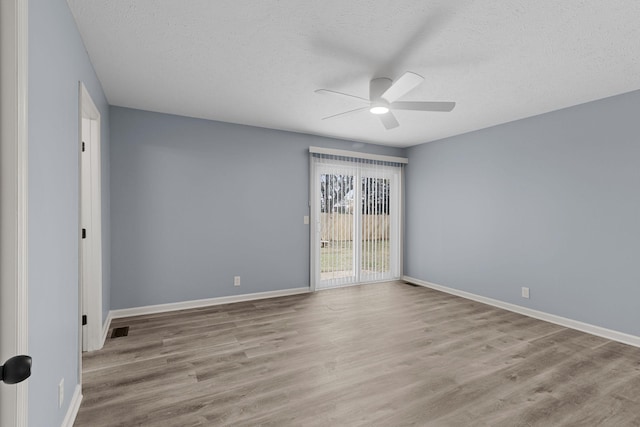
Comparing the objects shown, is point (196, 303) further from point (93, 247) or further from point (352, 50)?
point (352, 50)

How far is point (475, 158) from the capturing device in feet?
15.1

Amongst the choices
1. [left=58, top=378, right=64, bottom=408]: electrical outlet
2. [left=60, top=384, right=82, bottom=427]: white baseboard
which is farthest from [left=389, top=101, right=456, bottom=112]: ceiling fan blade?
[left=60, top=384, right=82, bottom=427]: white baseboard

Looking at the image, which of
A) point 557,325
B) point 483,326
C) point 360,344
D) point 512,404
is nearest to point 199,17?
point 360,344

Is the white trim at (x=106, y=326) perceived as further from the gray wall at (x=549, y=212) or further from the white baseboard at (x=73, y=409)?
the gray wall at (x=549, y=212)

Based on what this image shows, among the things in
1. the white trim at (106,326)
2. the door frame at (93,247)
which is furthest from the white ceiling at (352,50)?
the white trim at (106,326)

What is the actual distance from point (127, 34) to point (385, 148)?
4.35 m

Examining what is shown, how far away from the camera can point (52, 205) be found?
1.56 meters

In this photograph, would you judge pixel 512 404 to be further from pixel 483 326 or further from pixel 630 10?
pixel 630 10

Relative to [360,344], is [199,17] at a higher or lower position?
higher

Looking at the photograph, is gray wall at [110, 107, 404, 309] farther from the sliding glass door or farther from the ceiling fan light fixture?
the ceiling fan light fixture

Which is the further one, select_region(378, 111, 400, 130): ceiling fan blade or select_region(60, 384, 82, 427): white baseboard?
select_region(378, 111, 400, 130): ceiling fan blade

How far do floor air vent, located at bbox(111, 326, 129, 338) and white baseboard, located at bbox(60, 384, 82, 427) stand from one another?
1.08m

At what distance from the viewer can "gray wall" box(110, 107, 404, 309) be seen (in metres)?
3.72

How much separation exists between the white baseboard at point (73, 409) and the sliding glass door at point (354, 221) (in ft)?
10.6
